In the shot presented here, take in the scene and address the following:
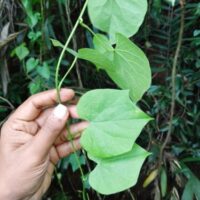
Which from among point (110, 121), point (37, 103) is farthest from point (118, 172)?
point (37, 103)

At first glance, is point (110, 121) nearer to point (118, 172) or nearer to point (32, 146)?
point (118, 172)

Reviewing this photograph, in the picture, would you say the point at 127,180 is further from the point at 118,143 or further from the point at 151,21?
the point at 151,21

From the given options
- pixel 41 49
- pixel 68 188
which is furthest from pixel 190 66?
pixel 68 188

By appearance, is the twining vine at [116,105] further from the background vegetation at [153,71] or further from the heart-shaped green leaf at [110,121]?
the background vegetation at [153,71]

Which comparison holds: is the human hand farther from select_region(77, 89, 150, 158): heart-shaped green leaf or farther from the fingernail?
select_region(77, 89, 150, 158): heart-shaped green leaf

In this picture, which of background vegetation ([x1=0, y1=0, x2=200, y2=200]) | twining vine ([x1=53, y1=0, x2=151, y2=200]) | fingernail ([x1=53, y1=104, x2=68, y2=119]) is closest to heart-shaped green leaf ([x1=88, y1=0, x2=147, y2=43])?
twining vine ([x1=53, y1=0, x2=151, y2=200])

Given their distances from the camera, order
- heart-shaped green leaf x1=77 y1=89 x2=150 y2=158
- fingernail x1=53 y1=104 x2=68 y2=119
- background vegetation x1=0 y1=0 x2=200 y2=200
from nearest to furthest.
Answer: heart-shaped green leaf x1=77 y1=89 x2=150 y2=158 < fingernail x1=53 y1=104 x2=68 y2=119 < background vegetation x1=0 y1=0 x2=200 y2=200
